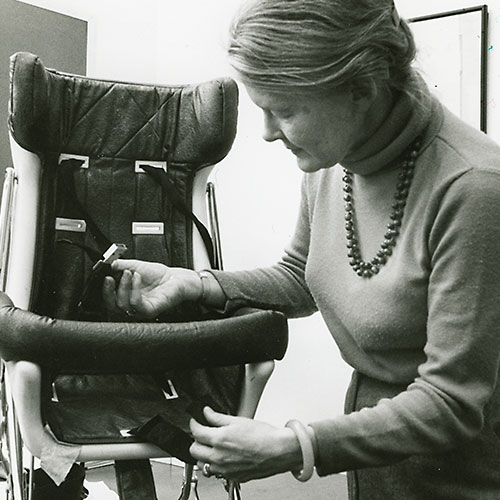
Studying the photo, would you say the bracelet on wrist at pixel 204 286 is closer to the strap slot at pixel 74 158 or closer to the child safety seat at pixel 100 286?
the child safety seat at pixel 100 286

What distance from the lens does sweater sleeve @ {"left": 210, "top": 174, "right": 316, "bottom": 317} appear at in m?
1.20

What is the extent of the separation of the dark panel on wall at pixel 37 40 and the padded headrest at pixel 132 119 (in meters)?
0.74

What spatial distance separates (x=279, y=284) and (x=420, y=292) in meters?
0.37

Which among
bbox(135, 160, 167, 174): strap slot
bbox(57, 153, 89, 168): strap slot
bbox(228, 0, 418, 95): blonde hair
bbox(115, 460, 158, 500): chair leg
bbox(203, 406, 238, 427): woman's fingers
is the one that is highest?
bbox(228, 0, 418, 95): blonde hair

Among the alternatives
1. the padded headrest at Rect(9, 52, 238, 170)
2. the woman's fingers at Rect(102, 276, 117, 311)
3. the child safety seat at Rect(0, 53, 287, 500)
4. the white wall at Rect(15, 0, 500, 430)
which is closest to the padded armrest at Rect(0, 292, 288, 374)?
the child safety seat at Rect(0, 53, 287, 500)

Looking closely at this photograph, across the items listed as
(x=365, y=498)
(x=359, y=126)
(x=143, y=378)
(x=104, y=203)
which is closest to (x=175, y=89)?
(x=104, y=203)

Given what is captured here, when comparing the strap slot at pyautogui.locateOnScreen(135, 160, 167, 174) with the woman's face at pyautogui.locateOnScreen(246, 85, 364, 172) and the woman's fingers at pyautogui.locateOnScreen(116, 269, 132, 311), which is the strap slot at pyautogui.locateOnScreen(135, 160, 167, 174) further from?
the woman's face at pyautogui.locateOnScreen(246, 85, 364, 172)

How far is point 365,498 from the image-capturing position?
1.02 metres

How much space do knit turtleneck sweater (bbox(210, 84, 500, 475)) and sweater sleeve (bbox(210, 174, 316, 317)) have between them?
137 millimetres

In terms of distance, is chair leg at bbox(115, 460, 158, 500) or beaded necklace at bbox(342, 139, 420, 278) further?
chair leg at bbox(115, 460, 158, 500)

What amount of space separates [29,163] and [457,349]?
4.09 ft

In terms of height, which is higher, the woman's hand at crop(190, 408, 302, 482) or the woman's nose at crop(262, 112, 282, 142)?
the woman's nose at crop(262, 112, 282, 142)

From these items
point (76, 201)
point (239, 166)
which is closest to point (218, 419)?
point (76, 201)

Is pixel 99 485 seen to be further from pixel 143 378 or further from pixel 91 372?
pixel 91 372
